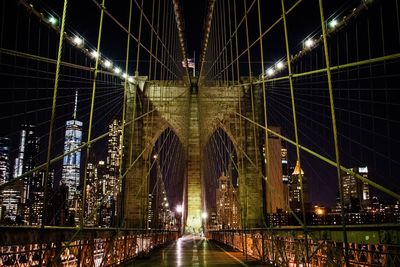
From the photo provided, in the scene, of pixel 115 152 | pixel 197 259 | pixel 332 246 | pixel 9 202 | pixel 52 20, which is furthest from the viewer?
pixel 9 202

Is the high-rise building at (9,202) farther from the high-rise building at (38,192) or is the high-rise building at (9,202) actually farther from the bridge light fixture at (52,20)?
the bridge light fixture at (52,20)

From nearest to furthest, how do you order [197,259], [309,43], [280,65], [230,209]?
[197,259] → [309,43] → [280,65] → [230,209]

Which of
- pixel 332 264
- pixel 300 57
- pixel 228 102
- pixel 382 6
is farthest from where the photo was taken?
pixel 228 102

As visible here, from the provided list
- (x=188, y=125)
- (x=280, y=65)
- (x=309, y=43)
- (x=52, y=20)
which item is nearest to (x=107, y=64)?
(x=52, y=20)

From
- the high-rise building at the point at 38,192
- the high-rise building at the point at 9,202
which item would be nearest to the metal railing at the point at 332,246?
the high-rise building at the point at 38,192

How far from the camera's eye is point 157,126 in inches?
893

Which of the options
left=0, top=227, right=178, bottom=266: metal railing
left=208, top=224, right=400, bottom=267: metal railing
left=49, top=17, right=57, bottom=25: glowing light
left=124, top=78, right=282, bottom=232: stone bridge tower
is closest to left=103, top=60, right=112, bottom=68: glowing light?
left=49, top=17, right=57, bottom=25: glowing light

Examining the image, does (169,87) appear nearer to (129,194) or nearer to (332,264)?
(129,194)

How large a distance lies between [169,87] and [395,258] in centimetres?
1996

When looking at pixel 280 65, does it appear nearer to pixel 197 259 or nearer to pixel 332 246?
pixel 197 259

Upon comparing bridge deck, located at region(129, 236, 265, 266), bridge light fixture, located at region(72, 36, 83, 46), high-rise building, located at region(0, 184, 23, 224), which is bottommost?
bridge deck, located at region(129, 236, 265, 266)

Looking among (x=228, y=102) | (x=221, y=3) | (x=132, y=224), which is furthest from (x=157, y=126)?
(x=221, y=3)

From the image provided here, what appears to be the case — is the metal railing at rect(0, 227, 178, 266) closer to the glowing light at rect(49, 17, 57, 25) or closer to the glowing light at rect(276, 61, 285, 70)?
the glowing light at rect(49, 17, 57, 25)

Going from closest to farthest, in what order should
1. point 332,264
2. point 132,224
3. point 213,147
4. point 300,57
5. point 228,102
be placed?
point 332,264 → point 300,57 → point 132,224 → point 228,102 → point 213,147
